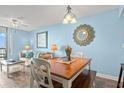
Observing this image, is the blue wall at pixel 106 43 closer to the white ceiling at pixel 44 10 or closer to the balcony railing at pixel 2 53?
the white ceiling at pixel 44 10

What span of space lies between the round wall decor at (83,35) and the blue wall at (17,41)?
3.54 meters

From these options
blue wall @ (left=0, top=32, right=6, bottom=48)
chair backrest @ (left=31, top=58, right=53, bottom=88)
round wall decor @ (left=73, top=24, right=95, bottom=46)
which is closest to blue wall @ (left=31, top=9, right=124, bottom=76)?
round wall decor @ (left=73, top=24, right=95, bottom=46)

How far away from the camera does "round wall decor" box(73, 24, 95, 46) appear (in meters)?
3.42

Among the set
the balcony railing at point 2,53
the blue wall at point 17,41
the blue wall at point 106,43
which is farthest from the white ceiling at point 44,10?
the balcony railing at point 2,53

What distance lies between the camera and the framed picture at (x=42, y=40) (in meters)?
5.09

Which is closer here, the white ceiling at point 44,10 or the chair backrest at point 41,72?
the chair backrest at point 41,72

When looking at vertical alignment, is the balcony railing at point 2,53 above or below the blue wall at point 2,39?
below

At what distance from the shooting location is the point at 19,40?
223 inches

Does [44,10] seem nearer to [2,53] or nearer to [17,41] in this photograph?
[17,41]

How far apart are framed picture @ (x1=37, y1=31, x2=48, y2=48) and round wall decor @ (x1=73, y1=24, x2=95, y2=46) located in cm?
185

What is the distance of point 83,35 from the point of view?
3.57 meters

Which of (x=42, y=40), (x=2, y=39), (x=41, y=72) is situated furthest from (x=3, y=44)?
(x=41, y=72)
